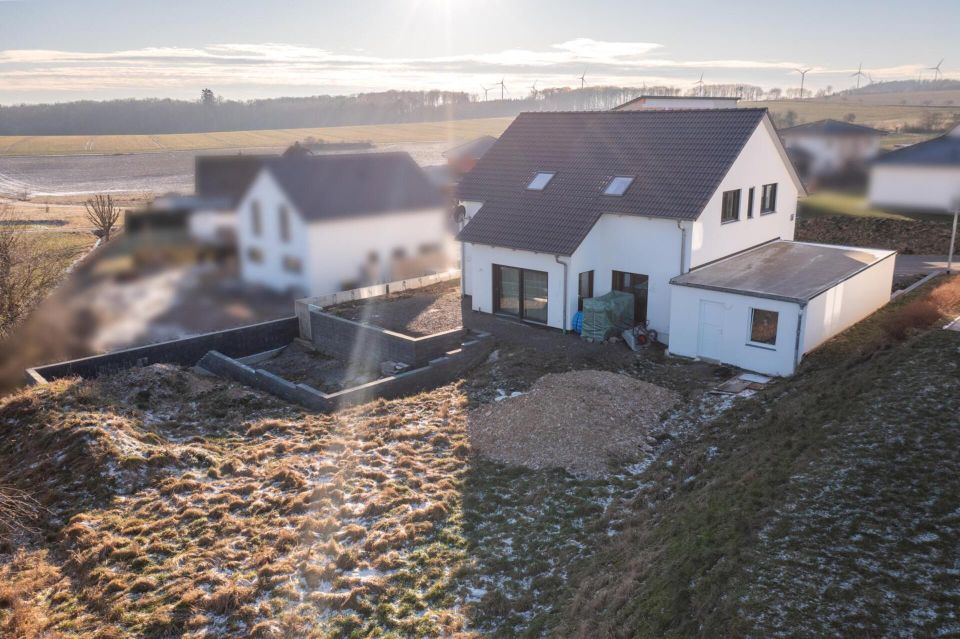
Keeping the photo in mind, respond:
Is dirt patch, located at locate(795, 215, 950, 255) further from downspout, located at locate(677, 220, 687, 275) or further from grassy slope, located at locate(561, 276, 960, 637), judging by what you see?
grassy slope, located at locate(561, 276, 960, 637)

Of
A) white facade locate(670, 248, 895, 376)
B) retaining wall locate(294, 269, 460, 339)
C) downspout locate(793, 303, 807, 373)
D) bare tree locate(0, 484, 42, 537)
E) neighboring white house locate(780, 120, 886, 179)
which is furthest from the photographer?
neighboring white house locate(780, 120, 886, 179)

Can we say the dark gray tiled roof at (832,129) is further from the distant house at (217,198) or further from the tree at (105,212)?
the tree at (105,212)

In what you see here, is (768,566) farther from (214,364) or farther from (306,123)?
(214,364)

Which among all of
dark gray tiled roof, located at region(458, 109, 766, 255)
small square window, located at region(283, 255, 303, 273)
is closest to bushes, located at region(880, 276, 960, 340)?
dark gray tiled roof, located at region(458, 109, 766, 255)

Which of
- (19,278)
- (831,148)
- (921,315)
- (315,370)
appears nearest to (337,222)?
(315,370)

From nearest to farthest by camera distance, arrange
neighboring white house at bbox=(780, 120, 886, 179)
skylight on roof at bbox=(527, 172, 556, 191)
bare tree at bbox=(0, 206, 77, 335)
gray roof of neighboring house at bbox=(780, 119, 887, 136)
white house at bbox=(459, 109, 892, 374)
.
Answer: bare tree at bbox=(0, 206, 77, 335), white house at bbox=(459, 109, 892, 374), skylight on roof at bbox=(527, 172, 556, 191), neighboring white house at bbox=(780, 120, 886, 179), gray roof of neighboring house at bbox=(780, 119, 887, 136)

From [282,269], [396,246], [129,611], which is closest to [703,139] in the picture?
[396,246]
